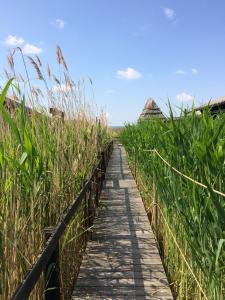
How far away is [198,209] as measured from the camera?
5.09 ft

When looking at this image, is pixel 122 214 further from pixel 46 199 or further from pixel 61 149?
pixel 46 199

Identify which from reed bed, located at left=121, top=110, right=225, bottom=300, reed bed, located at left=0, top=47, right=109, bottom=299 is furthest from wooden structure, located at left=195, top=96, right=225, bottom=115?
reed bed, located at left=0, top=47, right=109, bottom=299

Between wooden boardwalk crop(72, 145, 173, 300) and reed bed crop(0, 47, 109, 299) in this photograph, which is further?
wooden boardwalk crop(72, 145, 173, 300)

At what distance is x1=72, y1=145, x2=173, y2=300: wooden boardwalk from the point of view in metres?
2.29

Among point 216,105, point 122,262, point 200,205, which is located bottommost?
point 122,262

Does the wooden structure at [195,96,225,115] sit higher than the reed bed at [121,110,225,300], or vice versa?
the wooden structure at [195,96,225,115]

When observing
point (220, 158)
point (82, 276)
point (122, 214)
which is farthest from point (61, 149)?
point (122, 214)

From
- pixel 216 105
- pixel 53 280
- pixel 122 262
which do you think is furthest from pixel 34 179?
pixel 216 105

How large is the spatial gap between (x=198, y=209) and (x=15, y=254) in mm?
838

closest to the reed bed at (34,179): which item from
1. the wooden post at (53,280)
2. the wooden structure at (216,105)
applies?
the wooden post at (53,280)

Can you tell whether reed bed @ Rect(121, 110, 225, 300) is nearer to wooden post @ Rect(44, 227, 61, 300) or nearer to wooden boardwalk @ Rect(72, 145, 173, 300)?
wooden boardwalk @ Rect(72, 145, 173, 300)

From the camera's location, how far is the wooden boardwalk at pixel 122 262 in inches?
90.3

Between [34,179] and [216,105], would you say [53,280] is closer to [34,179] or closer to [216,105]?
[34,179]

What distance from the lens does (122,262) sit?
279 centimetres
